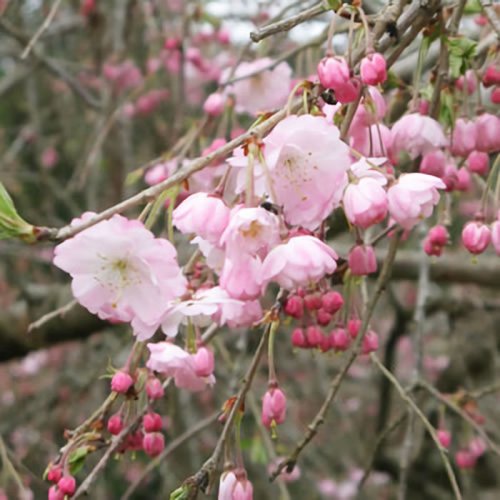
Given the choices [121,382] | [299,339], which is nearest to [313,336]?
[299,339]

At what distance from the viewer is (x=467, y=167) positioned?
1.47 metres

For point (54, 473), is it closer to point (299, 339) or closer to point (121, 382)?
point (121, 382)

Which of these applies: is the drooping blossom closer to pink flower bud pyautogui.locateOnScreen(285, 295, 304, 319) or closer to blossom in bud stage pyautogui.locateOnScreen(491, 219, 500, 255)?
pink flower bud pyautogui.locateOnScreen(285, 295, 304, 319)

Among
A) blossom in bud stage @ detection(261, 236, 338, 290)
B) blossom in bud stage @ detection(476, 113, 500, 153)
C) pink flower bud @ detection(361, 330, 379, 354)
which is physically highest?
blossom in bud stage @ detection(261, 236, 338, 290)

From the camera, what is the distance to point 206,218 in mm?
939

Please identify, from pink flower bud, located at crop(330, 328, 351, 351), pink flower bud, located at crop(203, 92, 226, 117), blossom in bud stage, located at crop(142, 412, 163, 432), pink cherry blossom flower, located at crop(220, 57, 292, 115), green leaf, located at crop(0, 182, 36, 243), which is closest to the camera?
green leaf, located at crop(0, 182, 36, 243)

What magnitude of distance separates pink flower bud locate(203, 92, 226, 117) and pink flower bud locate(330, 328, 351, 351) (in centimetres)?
70

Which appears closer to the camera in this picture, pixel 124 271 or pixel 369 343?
pixel 124 271

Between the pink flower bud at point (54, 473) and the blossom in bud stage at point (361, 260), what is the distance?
497mm

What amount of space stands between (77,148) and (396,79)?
3.22 meters

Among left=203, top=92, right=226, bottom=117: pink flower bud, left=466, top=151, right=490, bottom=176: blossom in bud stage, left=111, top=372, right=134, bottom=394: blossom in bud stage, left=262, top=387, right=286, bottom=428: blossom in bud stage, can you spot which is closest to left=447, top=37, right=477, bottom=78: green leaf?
Answer: left=466, top=151, right=490, bottom=176: blossom in bud stage

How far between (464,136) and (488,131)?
0.04 metres

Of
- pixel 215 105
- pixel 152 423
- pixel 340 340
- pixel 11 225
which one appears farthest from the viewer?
pixel 215 105

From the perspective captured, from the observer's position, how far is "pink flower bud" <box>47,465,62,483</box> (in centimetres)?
118
